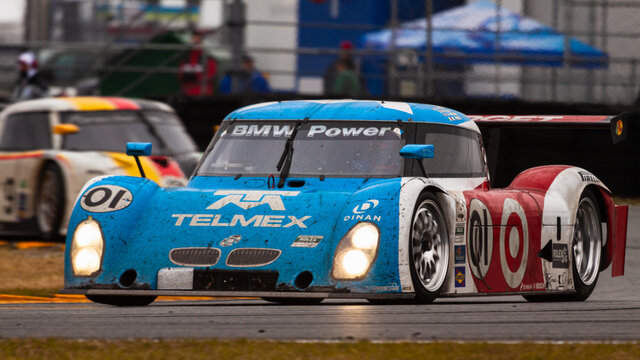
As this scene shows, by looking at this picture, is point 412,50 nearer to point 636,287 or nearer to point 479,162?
point 636,287

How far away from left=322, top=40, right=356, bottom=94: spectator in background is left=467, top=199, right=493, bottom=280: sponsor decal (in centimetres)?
934

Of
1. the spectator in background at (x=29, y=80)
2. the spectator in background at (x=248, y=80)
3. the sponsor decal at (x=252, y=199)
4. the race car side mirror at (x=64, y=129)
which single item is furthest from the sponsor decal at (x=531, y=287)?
the spectator in background at (x=29, y=80)

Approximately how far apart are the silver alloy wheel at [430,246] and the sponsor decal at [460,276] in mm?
121

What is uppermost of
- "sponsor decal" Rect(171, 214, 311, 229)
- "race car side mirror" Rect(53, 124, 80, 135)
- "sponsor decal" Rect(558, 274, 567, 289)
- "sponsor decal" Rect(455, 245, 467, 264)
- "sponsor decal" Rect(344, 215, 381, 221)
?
"sponsor decal" Rect(344, 215, 381, 221)

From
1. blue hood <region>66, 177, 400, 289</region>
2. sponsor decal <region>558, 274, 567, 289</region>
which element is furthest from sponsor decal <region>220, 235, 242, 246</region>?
sponsor decal <region>558, 274, 567, 289</region>

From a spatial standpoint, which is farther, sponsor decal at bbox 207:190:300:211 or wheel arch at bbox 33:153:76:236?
wheel arch at bbox 33:153:76:236

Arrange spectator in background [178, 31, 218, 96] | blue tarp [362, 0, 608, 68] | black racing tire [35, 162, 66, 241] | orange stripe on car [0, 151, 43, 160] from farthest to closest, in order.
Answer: spectator in background [178, 31, 218, 96], blue tarp [362, 0, 608, 68], orange stripe on car [0, 151, 43, 160], black racing tire [35, 162, 66, 241]

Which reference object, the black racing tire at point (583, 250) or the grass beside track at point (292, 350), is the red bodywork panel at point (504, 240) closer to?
the black racing tire at point (583, 250)

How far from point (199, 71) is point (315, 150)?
9955mm

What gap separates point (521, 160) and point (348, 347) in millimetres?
12105

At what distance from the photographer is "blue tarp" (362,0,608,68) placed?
1606 cm

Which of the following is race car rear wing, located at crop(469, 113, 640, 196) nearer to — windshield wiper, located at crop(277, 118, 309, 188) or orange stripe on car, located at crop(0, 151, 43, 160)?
orange stripe on car, located at crop(0, 151, 43, 160)

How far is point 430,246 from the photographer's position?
666cm

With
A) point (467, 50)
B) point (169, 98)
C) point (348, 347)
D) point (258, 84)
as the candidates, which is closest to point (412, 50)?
point (467, 50)
